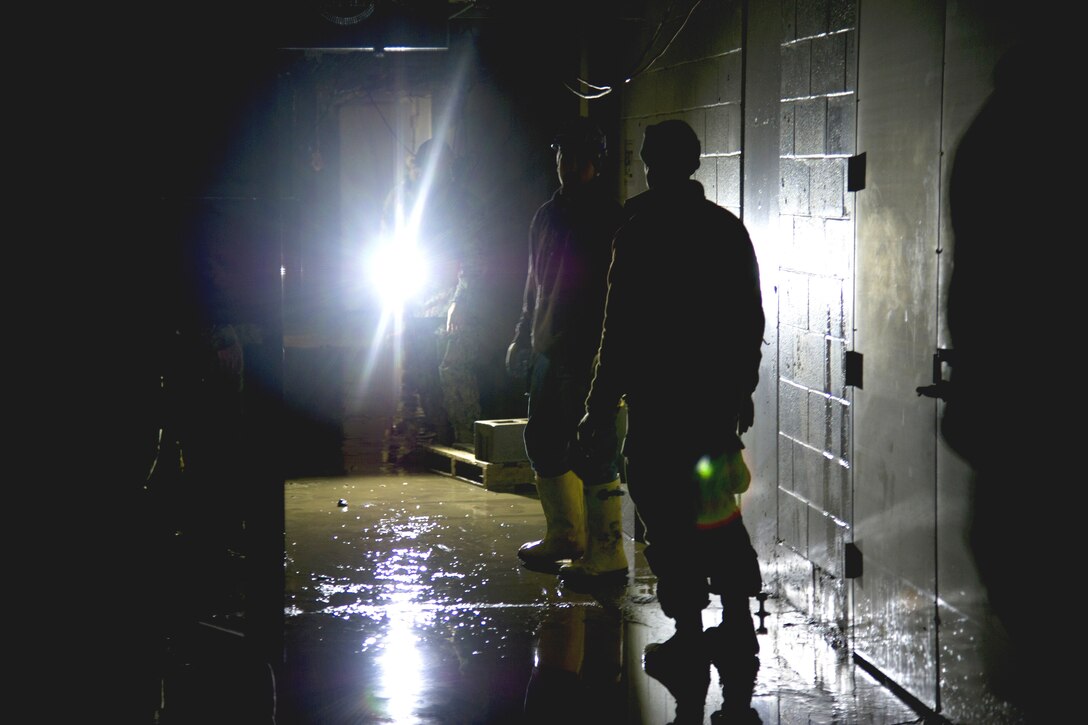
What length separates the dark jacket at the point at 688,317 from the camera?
564cm

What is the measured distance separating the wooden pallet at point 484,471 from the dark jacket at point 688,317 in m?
4.19

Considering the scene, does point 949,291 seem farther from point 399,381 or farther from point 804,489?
point 399,381

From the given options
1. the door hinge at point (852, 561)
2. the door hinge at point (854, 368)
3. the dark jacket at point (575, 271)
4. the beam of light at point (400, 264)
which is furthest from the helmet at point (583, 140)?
the beam of light at point (400, 264)

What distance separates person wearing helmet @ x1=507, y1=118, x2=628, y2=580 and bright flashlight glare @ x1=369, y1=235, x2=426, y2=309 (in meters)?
14.1

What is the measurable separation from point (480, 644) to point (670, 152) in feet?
7.64

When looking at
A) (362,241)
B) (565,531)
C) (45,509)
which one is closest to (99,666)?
(45,509)

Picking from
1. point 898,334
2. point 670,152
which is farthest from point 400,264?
point 898,334

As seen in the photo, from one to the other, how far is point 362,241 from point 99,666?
28.1 meters

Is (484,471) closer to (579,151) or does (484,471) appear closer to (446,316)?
(446,316)

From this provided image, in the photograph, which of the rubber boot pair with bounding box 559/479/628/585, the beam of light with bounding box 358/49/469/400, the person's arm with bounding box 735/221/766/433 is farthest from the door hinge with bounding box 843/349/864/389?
the beam of light with bounding box 358/49/469/400

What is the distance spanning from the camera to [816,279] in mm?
6172

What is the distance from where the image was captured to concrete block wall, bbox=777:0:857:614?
5.82 metres

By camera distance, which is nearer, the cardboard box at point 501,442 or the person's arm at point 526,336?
the person's arm at point 526,336

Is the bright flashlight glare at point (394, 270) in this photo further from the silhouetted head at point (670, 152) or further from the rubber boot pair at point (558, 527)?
the silhouetted head at point (670, 152)
